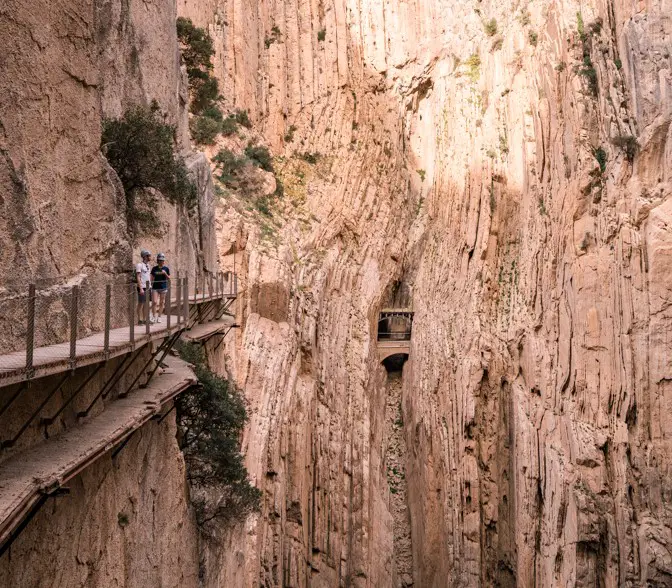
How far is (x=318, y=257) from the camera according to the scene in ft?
94.2

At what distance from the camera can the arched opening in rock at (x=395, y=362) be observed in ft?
108

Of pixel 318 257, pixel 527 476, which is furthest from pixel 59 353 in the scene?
pixel 318 257

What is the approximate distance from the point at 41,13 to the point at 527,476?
20043 millimetres

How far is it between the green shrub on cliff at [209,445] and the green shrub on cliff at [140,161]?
10.3 feet

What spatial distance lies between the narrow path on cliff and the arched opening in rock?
0.20 m

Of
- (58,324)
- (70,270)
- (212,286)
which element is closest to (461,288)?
(212,286)

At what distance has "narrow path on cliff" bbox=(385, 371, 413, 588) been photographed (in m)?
28.0

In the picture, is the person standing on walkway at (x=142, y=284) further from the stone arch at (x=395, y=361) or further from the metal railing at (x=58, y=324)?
the stone arch at (x=395, y=361)

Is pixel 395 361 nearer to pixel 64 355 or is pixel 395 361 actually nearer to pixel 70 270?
pixel 70 270

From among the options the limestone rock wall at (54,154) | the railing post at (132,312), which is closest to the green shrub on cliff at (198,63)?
the limestone rock wall at (54,154)

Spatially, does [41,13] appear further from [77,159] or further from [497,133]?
[497,133]

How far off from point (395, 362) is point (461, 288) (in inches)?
227

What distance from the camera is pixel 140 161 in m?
10.2

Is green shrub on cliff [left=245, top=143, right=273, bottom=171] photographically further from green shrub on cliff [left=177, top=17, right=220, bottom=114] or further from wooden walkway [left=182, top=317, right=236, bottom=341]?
wooden walkway [left=182, top=317, right=236, bottom=341]
